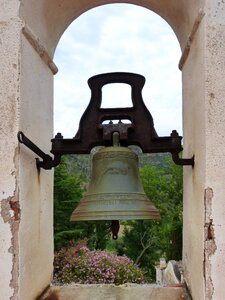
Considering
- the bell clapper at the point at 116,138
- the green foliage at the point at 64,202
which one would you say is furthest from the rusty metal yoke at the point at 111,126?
the green foliage at the point at 64,202

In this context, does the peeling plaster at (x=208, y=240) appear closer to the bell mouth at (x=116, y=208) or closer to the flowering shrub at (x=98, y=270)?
the bell mouth at (x=116, y=208)

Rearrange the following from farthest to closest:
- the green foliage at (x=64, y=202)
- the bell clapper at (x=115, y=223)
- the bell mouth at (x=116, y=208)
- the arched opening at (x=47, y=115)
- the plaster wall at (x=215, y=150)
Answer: the green foliage at (x=64, y=202), the bell clapper at (x=115, y=223), the bell mouth at (x=116, y=208), the arched opening at (x=47, y=115), the plaster wall at (x=215, y=150)

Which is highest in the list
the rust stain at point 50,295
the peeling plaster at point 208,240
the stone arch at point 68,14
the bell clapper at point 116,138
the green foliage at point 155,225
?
the stone arch at point 68,14

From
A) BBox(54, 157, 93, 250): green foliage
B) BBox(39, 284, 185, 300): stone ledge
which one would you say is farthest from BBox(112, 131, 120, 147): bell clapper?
BBox(54, 157, 93, 250): green foliage

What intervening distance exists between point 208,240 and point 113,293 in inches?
30.9

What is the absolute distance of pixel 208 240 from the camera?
5.85 feet

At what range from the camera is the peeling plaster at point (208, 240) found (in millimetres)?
1758

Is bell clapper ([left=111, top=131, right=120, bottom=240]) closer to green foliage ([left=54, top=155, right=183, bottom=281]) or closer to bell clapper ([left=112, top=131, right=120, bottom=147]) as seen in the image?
bell clapper ([left=112, top=131, right=120, bottom=147])

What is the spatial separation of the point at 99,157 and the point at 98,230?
14454 millimetres

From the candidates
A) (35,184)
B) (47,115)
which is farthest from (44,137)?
(35,184)

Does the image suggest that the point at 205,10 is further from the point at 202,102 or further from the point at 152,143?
the point at 152,143

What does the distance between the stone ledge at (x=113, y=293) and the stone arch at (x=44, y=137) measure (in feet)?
0.28

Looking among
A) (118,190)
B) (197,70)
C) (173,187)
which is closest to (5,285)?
(118,190)

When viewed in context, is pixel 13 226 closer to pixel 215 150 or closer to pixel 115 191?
pixel 115 191
